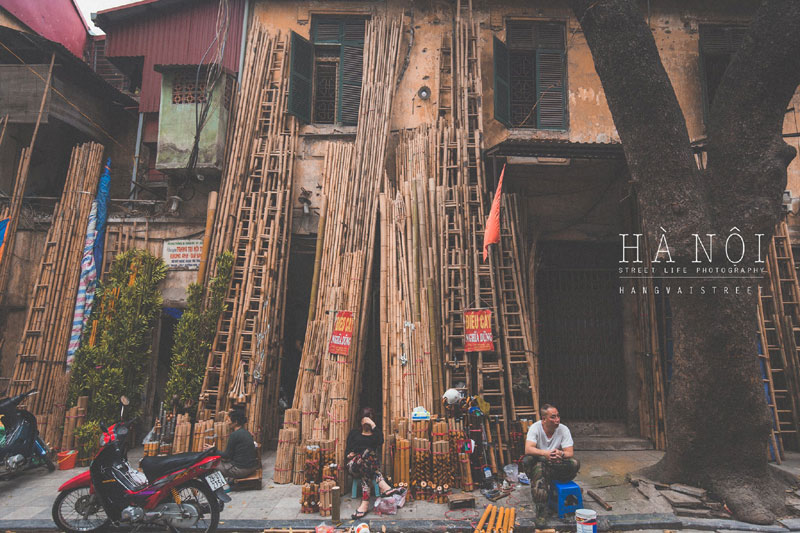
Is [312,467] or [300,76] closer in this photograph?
[312,467]

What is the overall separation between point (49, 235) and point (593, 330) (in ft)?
31.1

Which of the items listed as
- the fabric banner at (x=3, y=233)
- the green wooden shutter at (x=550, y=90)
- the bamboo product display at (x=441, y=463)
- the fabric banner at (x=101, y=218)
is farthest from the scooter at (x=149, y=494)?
the green wooden shutter at (x=550, y=90)

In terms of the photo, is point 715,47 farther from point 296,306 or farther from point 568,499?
point 296,306

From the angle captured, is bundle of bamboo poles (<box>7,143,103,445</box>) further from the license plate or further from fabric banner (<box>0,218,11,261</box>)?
the license plate

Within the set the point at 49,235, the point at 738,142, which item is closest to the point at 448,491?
the point at 738,142

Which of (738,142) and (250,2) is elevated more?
(250,2)

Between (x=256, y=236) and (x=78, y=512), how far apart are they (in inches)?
171

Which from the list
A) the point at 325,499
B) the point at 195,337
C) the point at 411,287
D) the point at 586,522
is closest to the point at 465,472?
the point at 586,522

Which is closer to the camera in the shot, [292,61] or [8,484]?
[8,484]

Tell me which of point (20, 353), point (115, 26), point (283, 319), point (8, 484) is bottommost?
point (8, 484)

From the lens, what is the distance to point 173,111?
8227 mm

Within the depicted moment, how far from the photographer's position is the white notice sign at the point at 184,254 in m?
8.03

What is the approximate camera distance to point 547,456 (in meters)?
4.94

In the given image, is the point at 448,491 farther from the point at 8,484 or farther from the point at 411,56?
the point at 411,56
